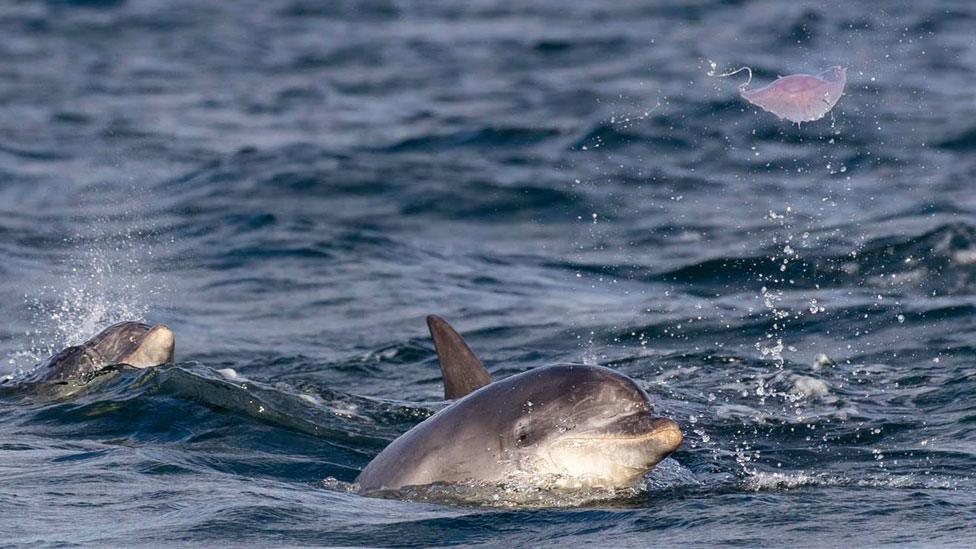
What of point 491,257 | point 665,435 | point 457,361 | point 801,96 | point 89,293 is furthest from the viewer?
point 491,257

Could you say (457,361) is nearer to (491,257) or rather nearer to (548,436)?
(548,436)

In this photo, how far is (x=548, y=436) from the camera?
841 centimetres

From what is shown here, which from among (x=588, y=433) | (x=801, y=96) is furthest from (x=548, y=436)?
(x=801, y=96)

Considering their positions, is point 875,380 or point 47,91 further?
point 47,91

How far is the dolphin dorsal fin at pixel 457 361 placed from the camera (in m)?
9.88

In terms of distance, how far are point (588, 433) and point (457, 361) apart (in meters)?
1.72

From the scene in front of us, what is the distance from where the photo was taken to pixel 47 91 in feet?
106

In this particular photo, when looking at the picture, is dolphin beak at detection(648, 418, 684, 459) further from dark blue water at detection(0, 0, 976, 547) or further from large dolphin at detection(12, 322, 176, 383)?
large dolphin at detection(12, 322, 176, 383)

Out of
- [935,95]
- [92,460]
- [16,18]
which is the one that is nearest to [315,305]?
[92,460]

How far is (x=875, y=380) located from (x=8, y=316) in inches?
348

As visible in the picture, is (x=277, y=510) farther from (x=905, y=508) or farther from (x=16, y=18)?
(x=16, y=18)

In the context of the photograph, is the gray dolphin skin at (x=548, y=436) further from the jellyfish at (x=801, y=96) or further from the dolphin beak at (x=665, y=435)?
the jellyfish at (x=801, y=96)

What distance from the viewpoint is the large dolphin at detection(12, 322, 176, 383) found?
40.9ft

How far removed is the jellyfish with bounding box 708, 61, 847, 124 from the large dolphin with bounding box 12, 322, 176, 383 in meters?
4.75
